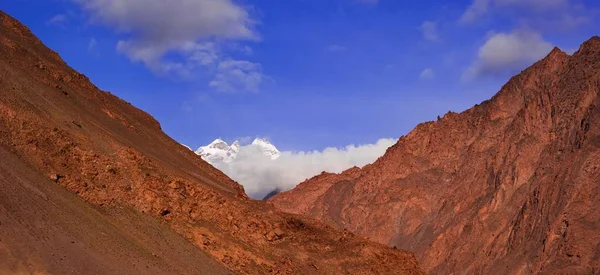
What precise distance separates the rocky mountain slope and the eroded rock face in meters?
58.3

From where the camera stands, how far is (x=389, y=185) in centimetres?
15400

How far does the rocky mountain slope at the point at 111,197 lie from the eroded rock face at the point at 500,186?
5828 cm

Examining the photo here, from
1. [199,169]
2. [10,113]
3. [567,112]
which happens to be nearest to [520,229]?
[567,112]

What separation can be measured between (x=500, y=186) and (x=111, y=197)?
9601 centimetres

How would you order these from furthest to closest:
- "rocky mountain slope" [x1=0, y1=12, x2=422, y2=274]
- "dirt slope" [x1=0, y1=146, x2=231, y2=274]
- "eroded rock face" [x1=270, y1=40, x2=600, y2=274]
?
"eroded rock face" [x1=270, y1=40, x2=600, y2=274], "rocky mountain slope" [x1=0, y1=12, x2=422, y2=274], "dirt slope" [x1=0, y1=146, x2=231, y2=274]

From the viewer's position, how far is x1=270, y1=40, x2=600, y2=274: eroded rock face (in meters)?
113

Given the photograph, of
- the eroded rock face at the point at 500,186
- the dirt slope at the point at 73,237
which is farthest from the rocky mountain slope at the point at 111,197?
the eroded rock face at the point at 500,186

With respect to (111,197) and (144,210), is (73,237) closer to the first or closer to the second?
(111,197)

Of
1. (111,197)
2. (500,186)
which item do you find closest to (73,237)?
(111,197)

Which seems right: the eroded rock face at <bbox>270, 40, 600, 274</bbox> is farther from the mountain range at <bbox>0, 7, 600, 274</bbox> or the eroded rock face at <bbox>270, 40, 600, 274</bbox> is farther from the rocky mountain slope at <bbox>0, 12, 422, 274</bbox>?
the rocky mountain slope at <bbox>0, 12, 422, 274</bbox>

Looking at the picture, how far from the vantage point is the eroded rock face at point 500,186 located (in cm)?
11344

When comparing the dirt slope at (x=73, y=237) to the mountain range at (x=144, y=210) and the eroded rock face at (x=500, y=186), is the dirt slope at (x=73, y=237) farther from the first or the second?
Answer: the eroded rock face at (x=500, y=186)

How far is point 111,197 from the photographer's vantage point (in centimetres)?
4050

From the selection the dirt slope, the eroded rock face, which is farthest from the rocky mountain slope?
the eroded rock face
